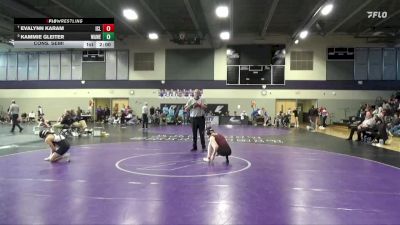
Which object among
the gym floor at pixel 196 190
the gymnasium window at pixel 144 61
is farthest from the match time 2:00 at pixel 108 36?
the gymnasium window at pixel 144 61

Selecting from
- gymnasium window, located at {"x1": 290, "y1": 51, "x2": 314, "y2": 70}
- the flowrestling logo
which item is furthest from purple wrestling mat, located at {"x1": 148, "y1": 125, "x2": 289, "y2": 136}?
gymnasium window, located at {"x1": 290, "y1": 51, "x2": 314, "y2": 70}

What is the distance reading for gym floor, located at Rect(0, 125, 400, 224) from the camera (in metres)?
4.07

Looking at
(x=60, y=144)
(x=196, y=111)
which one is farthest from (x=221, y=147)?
(x=60, y=144)

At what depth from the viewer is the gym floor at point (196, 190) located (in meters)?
4.07

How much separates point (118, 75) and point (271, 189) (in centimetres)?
2717

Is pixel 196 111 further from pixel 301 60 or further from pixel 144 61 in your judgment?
pixel 144 61

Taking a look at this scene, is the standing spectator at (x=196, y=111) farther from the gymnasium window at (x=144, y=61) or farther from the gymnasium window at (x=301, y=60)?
the gymnasium window at (x=144, y=61)

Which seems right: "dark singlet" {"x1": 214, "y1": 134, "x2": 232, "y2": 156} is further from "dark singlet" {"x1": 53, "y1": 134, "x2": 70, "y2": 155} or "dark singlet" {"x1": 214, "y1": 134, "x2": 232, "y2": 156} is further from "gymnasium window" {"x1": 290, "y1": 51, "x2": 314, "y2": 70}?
"gymnasium window" {"x1": 290, "y1": 51, "x2": 314, "y2": 70}

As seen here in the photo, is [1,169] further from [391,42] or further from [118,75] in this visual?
A: [391,42]
